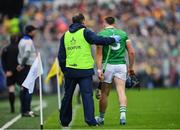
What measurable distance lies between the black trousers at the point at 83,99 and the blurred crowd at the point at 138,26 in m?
18.8

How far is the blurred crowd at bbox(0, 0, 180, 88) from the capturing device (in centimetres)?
3775

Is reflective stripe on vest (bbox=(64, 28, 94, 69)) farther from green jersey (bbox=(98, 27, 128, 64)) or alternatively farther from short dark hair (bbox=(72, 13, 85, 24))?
green jersey (bbox=(98, 27, 128, 64))

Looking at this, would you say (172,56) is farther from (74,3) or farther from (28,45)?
(28,45)

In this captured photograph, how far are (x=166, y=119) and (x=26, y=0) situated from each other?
70.0 ft

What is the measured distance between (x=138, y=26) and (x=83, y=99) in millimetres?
22334

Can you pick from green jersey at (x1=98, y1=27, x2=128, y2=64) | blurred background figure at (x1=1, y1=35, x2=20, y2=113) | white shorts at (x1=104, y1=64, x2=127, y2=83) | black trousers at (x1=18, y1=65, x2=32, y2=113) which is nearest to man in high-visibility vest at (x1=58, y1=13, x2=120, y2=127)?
green jersey at (x1=98, y1=27, x2=128, y2=64)

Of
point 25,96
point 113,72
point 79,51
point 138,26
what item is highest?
point 138,26

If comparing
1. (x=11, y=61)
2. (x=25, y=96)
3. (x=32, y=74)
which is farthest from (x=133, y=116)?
(x=11, y=61)

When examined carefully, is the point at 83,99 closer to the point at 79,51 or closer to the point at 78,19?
the point at 79,51

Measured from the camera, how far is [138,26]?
39.5m

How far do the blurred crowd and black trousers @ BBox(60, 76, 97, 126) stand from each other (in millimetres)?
18770

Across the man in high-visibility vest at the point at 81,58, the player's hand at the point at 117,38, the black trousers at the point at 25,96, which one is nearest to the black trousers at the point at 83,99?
the man in high-visibility vest at the point at 81,58

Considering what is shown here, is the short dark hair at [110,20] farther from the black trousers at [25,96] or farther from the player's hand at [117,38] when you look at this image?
the black trousers at [25,96]

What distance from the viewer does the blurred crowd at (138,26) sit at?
37750mm
